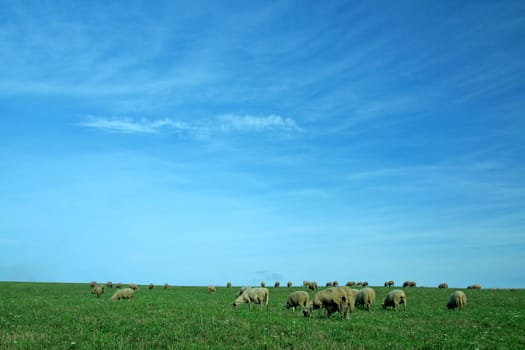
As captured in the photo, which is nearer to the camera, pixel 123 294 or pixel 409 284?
pixel 123 294

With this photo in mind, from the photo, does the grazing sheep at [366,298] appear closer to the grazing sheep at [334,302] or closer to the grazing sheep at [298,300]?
the grazing sheep at [298,300]

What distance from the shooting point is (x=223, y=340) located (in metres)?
16.4

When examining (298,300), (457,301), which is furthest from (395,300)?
(298,300)

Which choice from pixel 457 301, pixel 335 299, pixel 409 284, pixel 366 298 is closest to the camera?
pixel 335 299

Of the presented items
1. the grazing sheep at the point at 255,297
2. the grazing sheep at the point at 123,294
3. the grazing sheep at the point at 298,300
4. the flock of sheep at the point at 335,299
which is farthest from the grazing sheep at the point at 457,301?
the grazing sheep at the point at 123,294

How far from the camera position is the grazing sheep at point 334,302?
24266 millimetres

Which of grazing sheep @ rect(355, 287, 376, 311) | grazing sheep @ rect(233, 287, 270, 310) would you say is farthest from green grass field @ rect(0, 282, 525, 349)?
grazing sheep @ rect(233, 287, 270, 310)

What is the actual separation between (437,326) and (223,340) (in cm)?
1232

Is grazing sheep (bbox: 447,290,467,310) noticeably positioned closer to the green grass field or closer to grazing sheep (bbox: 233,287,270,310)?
the green grass field

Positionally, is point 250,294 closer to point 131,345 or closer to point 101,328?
point 101,328

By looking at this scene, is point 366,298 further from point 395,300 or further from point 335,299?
point 335,299

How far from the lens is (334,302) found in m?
24.6

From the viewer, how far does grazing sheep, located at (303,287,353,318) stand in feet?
79.6

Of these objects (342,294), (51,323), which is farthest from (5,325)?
(342,294)
